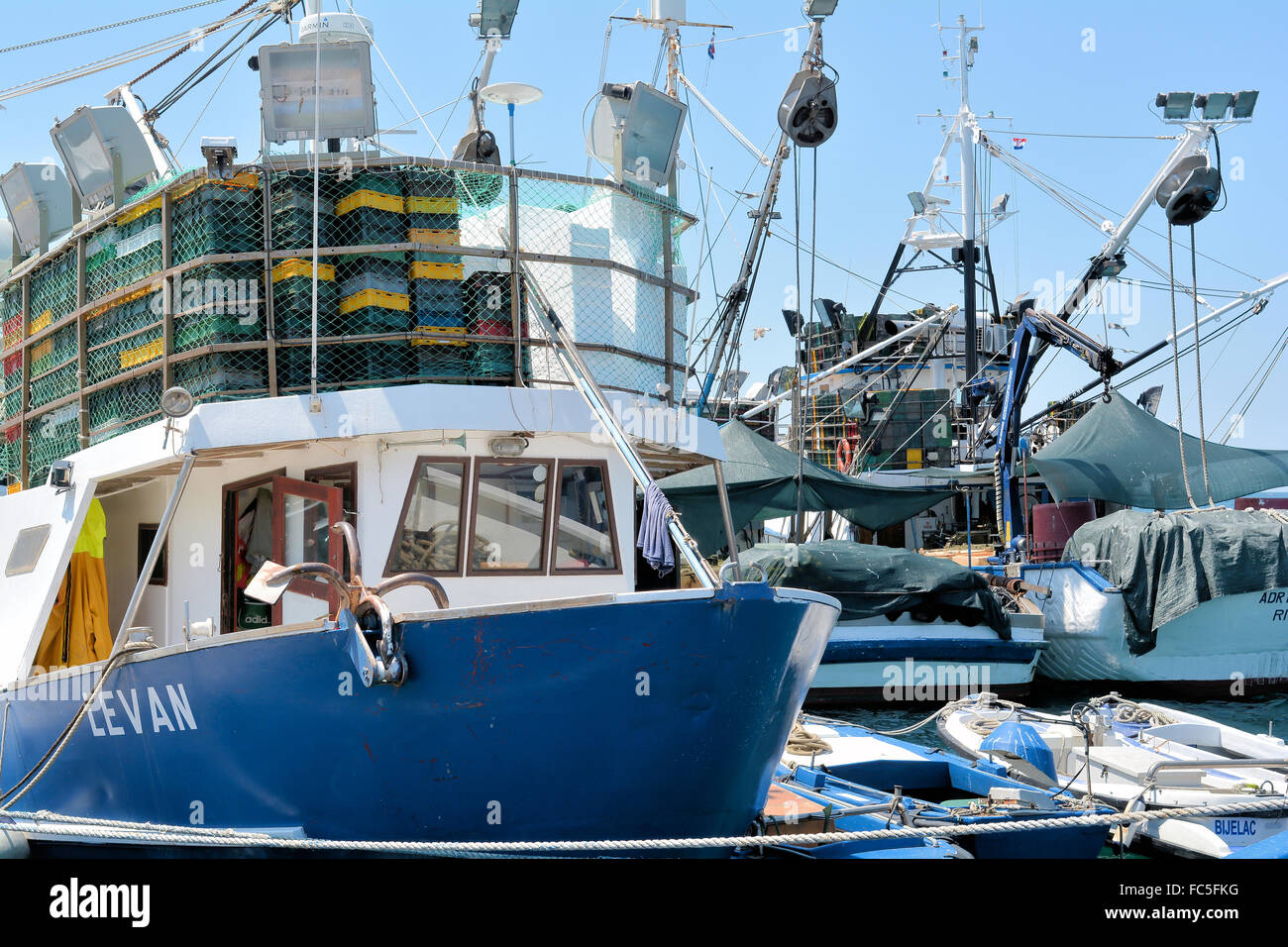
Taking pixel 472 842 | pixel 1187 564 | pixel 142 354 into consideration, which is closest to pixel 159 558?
pixel 142 354

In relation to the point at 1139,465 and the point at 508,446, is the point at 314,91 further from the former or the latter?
the point at 1139,465

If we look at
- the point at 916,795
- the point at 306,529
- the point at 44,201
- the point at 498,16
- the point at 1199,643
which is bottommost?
the point at 916,795

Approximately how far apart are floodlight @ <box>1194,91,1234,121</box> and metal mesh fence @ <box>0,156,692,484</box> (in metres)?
18.6

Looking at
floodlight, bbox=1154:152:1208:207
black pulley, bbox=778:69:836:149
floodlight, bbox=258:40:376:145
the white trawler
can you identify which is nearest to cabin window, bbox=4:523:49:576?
the white trawler

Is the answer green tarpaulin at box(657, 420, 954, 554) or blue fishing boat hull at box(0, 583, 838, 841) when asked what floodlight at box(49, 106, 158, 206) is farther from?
green tarpaulin at box(657, 420, 954, 554)

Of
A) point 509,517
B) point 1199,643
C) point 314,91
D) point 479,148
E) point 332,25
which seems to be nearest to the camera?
point 509,517

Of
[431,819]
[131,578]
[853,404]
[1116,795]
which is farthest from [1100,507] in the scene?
A: [431,819]

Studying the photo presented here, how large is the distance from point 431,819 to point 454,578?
1891 millimetres

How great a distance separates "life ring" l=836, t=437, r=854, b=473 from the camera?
112 ft

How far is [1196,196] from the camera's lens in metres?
22.8

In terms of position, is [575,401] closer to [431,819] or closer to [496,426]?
[496,426]

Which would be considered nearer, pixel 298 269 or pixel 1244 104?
pixel 298 269

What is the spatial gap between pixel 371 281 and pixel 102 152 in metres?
3.11
